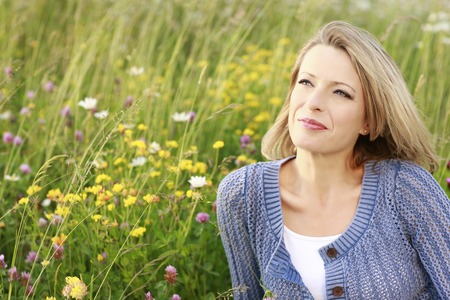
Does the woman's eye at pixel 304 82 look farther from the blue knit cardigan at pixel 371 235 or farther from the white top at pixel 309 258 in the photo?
the white top at pixel 309 258

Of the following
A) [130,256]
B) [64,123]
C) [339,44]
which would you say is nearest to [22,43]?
[64,123]

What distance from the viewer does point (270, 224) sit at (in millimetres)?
2467

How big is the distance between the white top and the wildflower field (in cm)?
27

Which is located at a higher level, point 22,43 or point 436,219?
point 436,219

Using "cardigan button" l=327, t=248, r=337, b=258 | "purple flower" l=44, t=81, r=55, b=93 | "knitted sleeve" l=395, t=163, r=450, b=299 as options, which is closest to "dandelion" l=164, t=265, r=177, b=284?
"cardigan button" l=327, t=248, r=337, b=258

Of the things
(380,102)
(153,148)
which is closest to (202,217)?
(153,148)

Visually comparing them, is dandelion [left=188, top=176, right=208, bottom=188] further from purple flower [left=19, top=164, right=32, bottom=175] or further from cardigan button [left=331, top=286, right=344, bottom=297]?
purple flower [left=19, top=164, right=32, bottom=175]

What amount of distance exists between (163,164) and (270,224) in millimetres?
847

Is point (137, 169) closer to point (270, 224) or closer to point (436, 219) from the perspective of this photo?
point (270, 224)

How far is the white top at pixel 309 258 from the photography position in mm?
2393

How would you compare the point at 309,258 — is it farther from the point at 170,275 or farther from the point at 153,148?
the point at 153,148

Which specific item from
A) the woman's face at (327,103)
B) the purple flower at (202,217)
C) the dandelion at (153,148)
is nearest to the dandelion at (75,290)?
the purple flower at (202,217)

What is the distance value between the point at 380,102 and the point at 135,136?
4.84ft

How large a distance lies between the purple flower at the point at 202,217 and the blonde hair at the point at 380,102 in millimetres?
529
